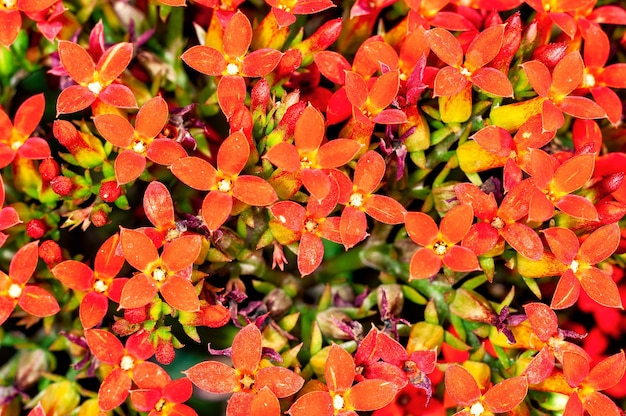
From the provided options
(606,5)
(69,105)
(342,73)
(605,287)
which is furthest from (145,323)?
(606,5)

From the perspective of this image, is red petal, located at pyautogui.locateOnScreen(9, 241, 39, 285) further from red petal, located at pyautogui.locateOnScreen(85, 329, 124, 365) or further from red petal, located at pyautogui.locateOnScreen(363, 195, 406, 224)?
red petal, located at pyautogui.locateOnScreen(363, 195, 406, 224)

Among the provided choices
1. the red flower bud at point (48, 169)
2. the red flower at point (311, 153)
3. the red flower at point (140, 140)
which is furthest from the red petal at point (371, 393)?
the red flower bud at point (48, 169)

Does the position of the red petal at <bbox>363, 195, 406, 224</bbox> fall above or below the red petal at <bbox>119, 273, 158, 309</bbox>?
above

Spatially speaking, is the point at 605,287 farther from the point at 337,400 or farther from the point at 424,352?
the point at 337,400

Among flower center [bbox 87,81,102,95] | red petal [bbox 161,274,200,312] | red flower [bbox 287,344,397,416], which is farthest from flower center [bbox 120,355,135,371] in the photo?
flower center [bbox 87,81,102,95]

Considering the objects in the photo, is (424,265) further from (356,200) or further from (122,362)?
(122,362)

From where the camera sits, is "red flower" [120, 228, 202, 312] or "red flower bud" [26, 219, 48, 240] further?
"red flower bud" [26, 219, 48, 240]

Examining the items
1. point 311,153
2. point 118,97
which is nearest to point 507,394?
point 311,153
